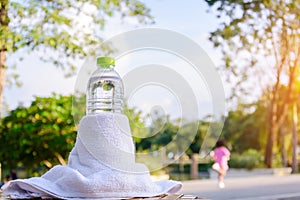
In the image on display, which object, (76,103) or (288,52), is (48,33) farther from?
(288,52)

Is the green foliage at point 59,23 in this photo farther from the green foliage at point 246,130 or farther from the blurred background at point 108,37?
the green foliage at point 246,130

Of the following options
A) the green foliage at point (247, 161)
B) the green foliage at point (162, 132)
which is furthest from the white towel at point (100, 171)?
the green foliage at point (247, 161)

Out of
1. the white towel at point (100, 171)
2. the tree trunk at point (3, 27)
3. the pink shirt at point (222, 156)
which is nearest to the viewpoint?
the white towel at point (100, 171)

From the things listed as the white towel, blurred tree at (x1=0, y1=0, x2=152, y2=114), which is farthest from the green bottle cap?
blurred tree at (x1=0, y1=0, x2=152, y2=114)

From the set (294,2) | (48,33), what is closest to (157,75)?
(48,33)

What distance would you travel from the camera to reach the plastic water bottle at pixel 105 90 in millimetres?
1663

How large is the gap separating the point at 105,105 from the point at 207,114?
36cm

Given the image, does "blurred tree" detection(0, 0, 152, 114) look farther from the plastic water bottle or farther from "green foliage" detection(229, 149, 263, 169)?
"green foliage" detection(229, 149, 263, 169)

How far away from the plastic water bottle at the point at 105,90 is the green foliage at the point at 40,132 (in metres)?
8.94

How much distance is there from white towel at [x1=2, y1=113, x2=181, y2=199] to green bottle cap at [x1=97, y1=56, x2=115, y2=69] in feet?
0.52

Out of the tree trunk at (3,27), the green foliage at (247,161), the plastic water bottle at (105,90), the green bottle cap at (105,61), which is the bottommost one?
the green foliage at (247,161)

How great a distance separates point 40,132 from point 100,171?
949 cm

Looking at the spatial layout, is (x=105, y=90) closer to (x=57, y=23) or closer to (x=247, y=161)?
(x=57, y=23)

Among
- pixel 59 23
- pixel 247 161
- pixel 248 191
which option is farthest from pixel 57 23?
pixel 247 161
